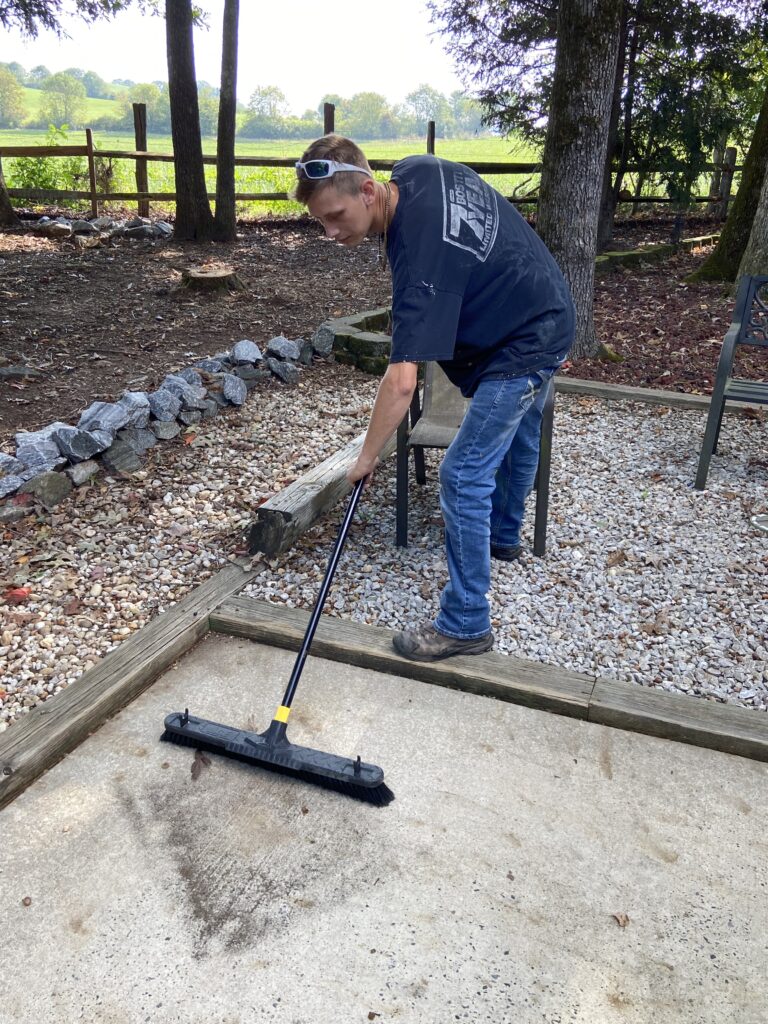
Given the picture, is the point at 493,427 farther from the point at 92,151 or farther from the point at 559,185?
the point at 92,151

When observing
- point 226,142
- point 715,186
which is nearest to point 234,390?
point 226,142

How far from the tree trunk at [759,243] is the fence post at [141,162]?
909 centimetres

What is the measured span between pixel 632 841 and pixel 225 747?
3.91 feet

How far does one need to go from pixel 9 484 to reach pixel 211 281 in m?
4.45

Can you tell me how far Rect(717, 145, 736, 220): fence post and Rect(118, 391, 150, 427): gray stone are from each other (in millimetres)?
11326

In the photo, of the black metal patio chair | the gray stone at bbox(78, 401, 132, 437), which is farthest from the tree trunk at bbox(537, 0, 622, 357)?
the gray stone at bbox(78, 401, 132, 437)

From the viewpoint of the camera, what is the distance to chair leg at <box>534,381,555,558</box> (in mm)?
3355

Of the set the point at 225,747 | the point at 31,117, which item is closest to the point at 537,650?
the point at 225,747

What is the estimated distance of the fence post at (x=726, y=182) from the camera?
1273 centimetres

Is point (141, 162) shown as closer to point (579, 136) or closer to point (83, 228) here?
point (83, 228)

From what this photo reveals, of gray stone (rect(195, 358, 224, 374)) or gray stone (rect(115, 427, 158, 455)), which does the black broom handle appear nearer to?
gray stone (rect(115, 427, 158, 455))

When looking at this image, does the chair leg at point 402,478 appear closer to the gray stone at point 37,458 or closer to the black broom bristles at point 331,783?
the black broom bristles at point 331,783

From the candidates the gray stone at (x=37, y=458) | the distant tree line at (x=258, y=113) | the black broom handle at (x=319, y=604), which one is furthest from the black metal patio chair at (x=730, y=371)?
the distant tree line at (x=258, y=113)

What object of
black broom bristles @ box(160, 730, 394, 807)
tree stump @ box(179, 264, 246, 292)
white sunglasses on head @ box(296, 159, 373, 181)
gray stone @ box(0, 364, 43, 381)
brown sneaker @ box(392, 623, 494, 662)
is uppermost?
white sunglasses on head @ box(296, 159, 373, 181)
